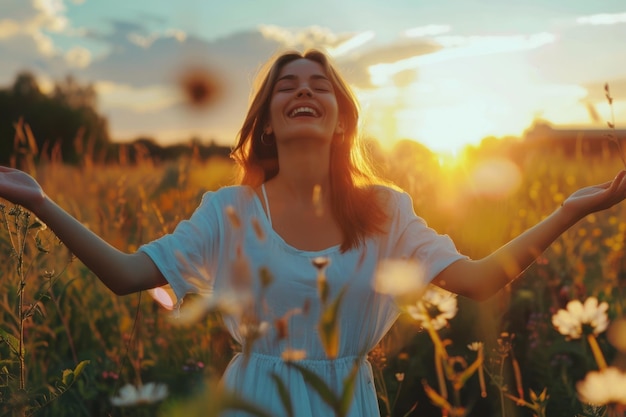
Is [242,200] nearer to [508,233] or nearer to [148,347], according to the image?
[148,347]

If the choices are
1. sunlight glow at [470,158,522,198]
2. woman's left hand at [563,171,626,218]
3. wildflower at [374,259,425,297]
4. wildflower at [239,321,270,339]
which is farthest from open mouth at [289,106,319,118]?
sunlight glow at [470,158,522,198]

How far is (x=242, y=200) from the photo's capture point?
2.28m

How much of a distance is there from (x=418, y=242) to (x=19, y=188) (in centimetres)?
108

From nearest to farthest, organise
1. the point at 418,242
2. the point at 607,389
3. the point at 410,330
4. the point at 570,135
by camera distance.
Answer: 1. the point at 607,389
2. the point at 418,242
3. the point at 410,330
4. the point at 570,135

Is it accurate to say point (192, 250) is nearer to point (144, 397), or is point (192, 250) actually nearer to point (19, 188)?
point (19, 188)

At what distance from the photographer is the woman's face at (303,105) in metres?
2.23

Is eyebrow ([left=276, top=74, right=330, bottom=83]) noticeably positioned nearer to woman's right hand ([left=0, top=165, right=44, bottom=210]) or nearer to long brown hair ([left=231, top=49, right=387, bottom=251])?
long brown hair ([left=231, top=49, right=387, bottom=251])

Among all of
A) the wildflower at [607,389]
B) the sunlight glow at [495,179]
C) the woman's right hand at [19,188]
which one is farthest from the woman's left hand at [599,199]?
the sunlight glow at [495,179]

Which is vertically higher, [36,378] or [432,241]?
[432,241]

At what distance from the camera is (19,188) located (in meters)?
1.63

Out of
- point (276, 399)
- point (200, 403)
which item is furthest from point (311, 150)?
point (200, 403)

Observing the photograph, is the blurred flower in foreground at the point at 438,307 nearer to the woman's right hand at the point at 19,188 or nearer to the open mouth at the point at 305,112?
the open mouth at the point at 305,112

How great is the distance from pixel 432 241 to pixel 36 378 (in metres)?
1.84

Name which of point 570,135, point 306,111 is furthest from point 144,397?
point 570,135
